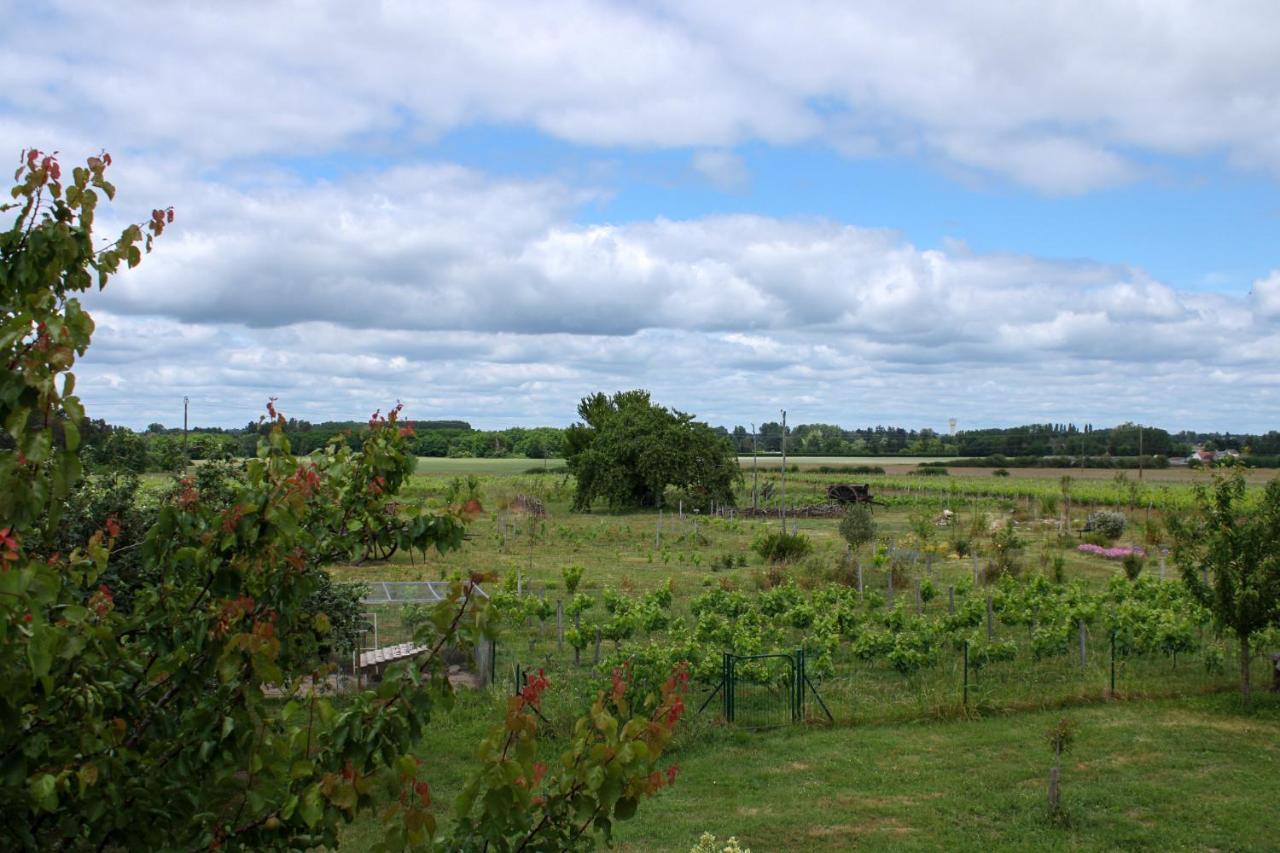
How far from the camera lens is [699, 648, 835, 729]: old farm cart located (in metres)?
13.3

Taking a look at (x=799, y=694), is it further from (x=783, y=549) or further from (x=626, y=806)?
(x=783, y=549)

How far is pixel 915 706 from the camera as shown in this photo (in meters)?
13.6

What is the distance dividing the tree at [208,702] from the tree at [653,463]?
45486 millimetres

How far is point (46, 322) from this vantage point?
2467 mm

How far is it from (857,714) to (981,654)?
2995mm

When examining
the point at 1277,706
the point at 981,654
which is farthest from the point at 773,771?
the point at 1277,706

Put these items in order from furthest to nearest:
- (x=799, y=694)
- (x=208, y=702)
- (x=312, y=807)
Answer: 1. (x=799, y=694)
2. (x=208, y=702)
3. (x=312, y=807)

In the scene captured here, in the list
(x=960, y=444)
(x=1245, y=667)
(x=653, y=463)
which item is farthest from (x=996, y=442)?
(x=1245, y=667)

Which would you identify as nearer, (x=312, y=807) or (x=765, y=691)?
(x=312, y=807)

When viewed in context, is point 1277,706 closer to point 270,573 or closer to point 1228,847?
point 1228,847

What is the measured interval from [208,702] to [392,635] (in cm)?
1419

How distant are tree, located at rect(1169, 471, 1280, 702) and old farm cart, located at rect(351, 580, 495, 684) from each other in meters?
9.56

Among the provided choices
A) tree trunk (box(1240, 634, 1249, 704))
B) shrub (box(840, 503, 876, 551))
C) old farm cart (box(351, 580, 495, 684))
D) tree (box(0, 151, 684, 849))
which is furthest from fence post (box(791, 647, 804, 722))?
shrub (box(840, 503, 876, 551))

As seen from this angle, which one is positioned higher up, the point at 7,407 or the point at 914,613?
the point at 7,407
